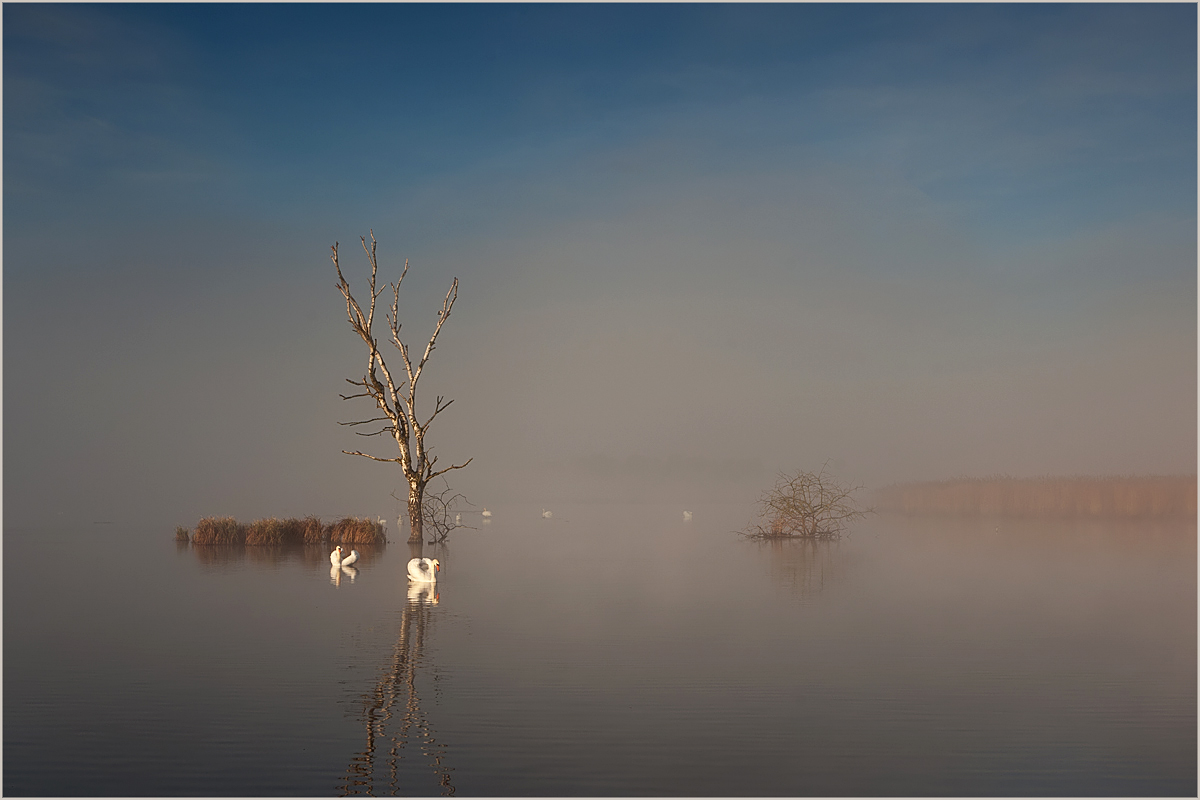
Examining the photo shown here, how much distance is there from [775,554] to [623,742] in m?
19.8

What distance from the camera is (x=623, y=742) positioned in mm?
7734

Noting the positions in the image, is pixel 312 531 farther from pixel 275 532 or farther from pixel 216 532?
pixel 216 532

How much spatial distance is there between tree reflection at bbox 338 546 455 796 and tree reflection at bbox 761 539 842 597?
8964mm

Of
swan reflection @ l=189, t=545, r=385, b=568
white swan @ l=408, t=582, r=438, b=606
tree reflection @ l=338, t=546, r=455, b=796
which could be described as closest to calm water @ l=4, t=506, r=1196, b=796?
tree reflection @ l=338, t=546, r=455, b=796

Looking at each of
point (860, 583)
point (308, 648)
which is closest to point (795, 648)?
point (308, 648)

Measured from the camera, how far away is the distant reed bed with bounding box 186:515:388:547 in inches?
1139

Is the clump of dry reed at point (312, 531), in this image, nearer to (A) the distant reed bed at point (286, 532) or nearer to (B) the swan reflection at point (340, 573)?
(A) the distant reed bed at point (286, 532)

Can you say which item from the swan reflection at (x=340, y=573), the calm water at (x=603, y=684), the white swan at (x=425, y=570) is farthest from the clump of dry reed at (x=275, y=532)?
the white swan at (x=425, y=570)

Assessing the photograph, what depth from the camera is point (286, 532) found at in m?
29.6

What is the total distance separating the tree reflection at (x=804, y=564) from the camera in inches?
733

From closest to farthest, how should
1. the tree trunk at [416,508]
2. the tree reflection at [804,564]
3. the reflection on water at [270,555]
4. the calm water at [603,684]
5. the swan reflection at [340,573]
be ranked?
the calm water at [603,684]
the tree reflection at [804,564]
the swan reflection at [340,573]
the reflection on water at [270,555]
the tree trunk at [416,508]

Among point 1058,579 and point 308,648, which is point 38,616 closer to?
point 308,648

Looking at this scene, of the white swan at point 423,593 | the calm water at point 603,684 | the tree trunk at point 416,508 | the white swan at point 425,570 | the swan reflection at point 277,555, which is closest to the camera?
the calm water at point 603,684

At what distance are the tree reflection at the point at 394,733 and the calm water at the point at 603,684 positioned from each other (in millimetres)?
31
